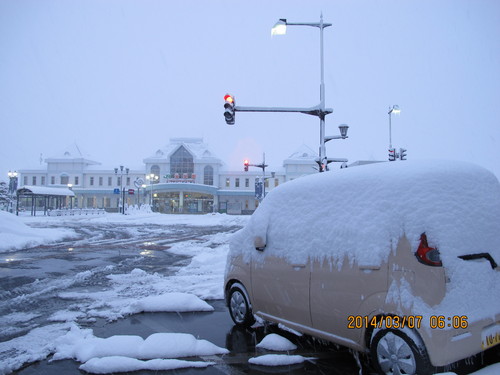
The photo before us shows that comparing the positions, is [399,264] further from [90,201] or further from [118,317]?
[90,201]

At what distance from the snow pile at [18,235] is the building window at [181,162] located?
52.8 m

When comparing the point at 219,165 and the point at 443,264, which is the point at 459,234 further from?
the point at 219,165

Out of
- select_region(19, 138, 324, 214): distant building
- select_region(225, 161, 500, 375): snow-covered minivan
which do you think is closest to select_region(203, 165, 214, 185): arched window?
select_region(19, 138, 324, 214): distant building

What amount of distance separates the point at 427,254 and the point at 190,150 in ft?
231

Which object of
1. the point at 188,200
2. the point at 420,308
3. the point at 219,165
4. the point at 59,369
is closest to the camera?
the point at 420,308

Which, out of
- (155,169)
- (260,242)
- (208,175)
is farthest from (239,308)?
(155,169)

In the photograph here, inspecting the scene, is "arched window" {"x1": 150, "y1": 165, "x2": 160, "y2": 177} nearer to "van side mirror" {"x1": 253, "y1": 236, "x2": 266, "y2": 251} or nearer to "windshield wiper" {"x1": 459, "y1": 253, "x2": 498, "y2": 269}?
"van side mirror" {"x1": 253, "y1": 236, "x2": 266, "y2": 251}

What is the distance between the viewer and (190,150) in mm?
71438

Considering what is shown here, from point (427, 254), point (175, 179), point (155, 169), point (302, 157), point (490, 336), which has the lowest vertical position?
point (490, 336)

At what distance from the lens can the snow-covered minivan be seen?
2955mm

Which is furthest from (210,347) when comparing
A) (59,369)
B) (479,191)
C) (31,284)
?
(31,284)

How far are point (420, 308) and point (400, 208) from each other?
0.89 m

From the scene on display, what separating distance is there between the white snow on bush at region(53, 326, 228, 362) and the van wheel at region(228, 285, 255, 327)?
72cm

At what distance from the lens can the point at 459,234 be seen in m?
3.10
